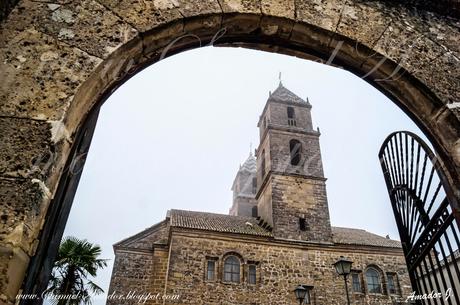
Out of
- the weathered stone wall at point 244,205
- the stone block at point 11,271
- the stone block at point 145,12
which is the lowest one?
the stone block at point 11,271

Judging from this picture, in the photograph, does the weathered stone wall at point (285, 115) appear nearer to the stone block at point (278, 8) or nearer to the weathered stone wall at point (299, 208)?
the weathered stone wall at point (299, 208)

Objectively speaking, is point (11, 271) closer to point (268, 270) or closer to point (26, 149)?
point (26, 149)

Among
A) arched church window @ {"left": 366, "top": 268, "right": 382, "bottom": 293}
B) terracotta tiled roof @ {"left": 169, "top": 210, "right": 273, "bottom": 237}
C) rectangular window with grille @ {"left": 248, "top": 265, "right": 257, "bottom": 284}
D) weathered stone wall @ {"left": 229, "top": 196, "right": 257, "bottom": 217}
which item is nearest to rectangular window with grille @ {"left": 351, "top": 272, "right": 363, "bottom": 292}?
arched church window @ {"left": 366, "top": 268, "right": 382, "bottom": 293}

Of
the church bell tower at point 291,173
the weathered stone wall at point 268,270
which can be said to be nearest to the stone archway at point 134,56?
the weathered stone wall at point 268,270

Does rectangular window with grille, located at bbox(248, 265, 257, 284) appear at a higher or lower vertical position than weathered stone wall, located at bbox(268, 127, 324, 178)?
lower

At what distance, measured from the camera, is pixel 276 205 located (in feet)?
67.4

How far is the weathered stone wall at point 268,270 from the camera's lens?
16500 millimetres

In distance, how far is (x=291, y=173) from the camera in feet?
72.6

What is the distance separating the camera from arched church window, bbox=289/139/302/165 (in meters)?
23.6

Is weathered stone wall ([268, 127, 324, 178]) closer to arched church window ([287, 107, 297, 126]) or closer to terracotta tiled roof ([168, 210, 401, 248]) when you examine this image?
arched church window ([287, 107, 297, 126])

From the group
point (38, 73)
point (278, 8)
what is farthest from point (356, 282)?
point (38, 73)

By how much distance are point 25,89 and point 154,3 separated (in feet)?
3.35

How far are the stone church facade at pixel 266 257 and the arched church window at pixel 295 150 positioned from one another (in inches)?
39.8

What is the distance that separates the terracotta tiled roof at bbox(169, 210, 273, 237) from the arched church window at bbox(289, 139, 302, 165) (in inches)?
199
